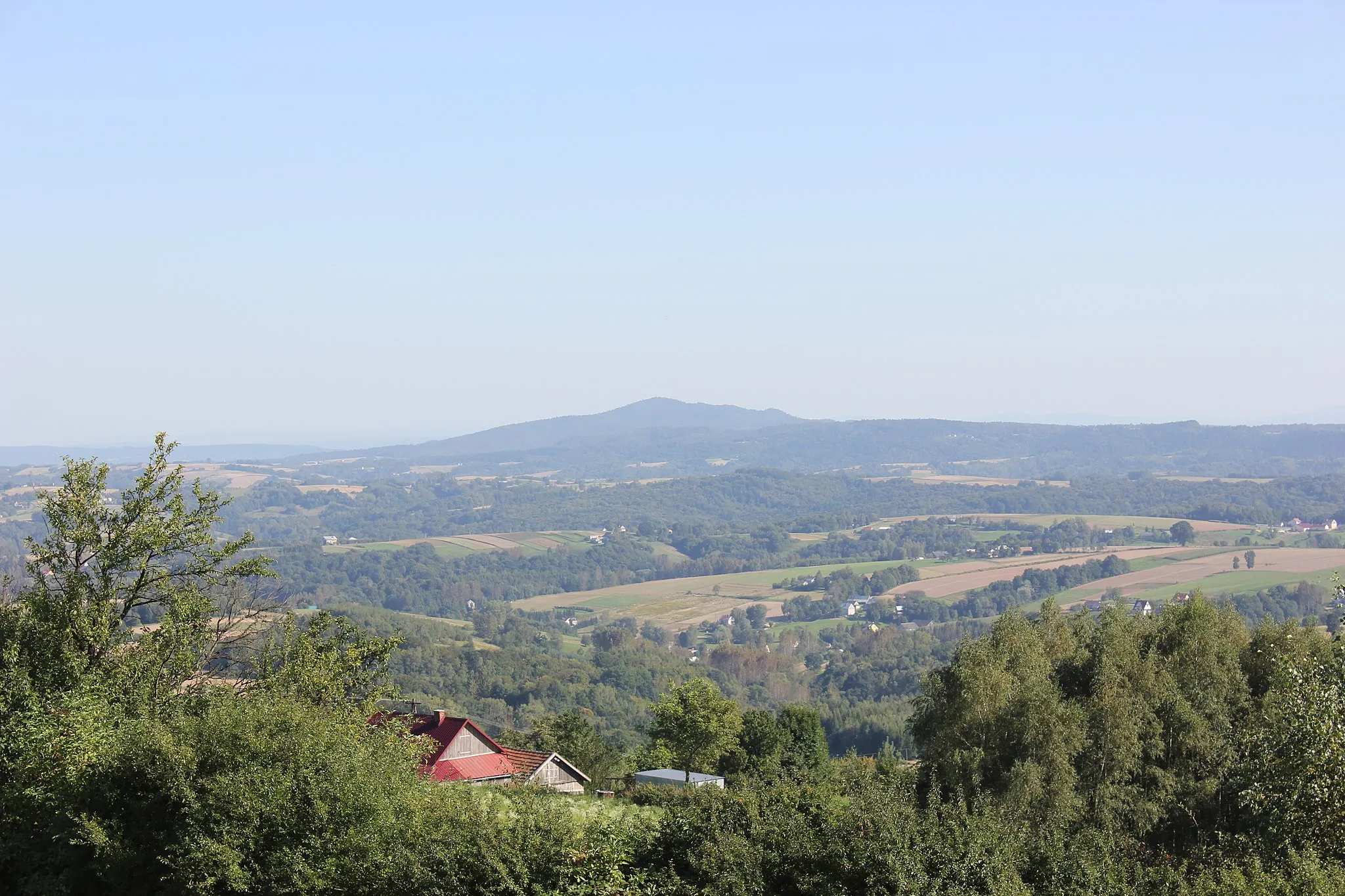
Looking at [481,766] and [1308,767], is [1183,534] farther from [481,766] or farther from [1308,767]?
[1308,767]

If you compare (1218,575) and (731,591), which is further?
(731,591)

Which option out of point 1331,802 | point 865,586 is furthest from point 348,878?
point 865,586

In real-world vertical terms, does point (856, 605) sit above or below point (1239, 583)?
below

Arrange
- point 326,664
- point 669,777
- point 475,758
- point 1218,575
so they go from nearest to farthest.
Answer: point 326,664
point 475,758
point 669,777
point 1218,575

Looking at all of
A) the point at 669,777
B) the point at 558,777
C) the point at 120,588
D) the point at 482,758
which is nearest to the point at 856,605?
the point at 669,777

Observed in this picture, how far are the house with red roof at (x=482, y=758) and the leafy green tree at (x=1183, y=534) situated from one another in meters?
163

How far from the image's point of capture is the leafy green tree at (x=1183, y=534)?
181m

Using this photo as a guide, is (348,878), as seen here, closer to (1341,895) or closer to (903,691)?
(1341,895)

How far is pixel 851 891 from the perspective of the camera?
12.0 metres

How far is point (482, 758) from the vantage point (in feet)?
121

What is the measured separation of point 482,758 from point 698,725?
801 cm

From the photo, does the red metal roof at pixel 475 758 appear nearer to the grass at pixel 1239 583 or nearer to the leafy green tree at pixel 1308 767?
the leafy green tree at pixel 1308 767

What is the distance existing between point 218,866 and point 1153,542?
635 feet

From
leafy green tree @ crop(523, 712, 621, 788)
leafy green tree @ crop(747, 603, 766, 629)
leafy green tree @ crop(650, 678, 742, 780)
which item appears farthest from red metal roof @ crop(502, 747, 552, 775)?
leafy green tree @ crop(747, 603, 766, 629)
